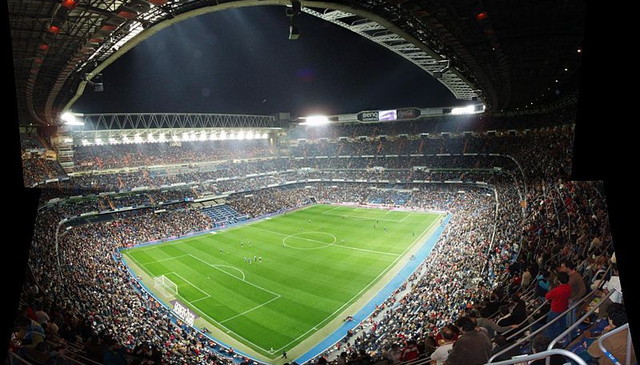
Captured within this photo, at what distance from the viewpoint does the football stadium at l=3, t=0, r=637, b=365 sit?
8.16 m

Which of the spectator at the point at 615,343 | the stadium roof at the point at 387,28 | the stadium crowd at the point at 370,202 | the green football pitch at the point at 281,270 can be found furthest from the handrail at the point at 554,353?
the green football pitch at the point at 281,270

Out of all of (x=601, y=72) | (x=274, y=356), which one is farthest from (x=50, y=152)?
(x=601, y=72)

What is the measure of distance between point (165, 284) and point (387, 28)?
2238 cm

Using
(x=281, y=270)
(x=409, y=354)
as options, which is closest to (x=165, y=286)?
(x=281, y=270)

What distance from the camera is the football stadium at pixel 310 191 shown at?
816 centimetres

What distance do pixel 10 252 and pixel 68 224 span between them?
→ 38.5 meters

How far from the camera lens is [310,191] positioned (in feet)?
188

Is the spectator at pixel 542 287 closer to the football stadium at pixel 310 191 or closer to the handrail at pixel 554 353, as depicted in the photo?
the football stadium at pixel 310 191

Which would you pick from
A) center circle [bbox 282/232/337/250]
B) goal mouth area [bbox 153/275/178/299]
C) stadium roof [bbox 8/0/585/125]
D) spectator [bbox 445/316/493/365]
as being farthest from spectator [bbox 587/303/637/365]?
center circle [bbox 282/232/337/250]

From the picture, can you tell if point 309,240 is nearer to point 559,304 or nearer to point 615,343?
point 559,304

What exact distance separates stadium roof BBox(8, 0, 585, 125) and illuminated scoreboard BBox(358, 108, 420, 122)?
3605 centimetres

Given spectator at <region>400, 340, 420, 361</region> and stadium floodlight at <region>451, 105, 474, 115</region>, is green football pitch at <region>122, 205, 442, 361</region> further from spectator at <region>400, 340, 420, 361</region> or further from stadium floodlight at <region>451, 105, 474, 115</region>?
stadium floodlight at <region>451, 105, 474, 115</region>

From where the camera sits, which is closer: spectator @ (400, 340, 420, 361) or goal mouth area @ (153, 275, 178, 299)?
spectator @ (400, 340, 420, 361)

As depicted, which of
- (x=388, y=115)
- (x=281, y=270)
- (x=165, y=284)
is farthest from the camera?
(x=388, y=115)
